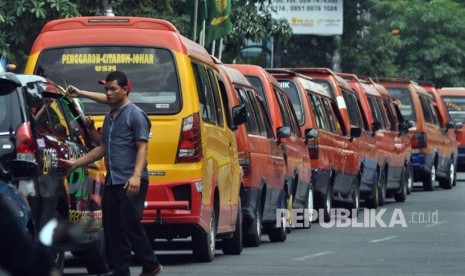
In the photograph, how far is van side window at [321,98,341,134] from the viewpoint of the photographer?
24.3 meters

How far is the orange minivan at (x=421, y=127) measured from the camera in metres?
33.8

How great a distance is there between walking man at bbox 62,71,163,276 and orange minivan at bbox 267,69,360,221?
9.94 m

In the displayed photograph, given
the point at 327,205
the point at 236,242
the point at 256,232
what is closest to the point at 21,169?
the point at 236,242

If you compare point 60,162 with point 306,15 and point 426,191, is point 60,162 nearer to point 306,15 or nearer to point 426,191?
point 426,191

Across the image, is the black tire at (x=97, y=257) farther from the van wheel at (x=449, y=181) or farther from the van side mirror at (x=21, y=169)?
the van wheel at (x=449, y=181)

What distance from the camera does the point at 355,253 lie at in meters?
16.5

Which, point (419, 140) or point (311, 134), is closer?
point (311, 134)

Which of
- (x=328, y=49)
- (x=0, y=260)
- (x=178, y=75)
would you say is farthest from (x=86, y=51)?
(x=328, y=49)

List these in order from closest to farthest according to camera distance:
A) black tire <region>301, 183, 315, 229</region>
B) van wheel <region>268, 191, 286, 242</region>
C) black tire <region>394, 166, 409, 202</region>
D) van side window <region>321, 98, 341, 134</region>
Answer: van wheel <region>268, 191, 286, 242</region> → black tire <region>301, 183, 315, 229</region> → van side window <region>321, 98, 341, 134</region> → black tire <region>394, 166, 409, 202</region>

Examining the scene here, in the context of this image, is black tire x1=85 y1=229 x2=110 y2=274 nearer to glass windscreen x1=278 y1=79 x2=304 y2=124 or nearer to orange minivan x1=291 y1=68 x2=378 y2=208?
glass windscreen x1=278 y1=79 x2=304 y2=124

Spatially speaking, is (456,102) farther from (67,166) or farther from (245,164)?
(67,166)

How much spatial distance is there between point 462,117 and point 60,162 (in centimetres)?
3648

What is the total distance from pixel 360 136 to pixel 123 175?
1519cm
